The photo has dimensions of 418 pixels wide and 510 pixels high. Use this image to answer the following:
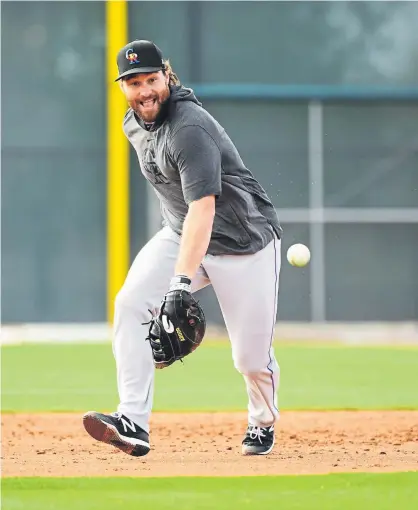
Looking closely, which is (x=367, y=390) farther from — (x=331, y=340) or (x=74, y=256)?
(x=74, y=256)

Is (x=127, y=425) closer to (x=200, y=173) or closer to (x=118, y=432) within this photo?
(x=118, y=432)

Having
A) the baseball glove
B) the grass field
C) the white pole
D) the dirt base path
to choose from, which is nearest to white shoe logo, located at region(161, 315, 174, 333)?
the baseball glove

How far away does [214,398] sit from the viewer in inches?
339

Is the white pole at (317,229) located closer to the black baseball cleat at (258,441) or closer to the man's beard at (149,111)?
the black baseball cleat at (258,441)

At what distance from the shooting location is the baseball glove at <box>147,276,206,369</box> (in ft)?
17.0

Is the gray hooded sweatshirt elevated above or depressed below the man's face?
below

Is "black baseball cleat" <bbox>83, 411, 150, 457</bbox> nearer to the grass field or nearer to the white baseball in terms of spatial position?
the grass field

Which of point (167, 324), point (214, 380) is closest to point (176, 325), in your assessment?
point (167, 324)

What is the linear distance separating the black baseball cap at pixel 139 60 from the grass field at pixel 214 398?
67.8 inches

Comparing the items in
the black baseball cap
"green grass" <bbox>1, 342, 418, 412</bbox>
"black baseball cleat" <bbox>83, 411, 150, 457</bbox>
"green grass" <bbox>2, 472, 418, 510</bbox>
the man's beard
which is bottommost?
"green grass" <bbox>1, 342, 418, 412</bbox>

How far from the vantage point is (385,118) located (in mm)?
16000

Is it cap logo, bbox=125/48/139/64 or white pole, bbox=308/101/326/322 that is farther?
white pole, bbox=308/101/326/322

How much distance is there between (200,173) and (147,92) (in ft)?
1.45

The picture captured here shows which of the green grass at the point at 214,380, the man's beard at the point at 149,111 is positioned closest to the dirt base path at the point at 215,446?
the green grass at the point at 214,380
